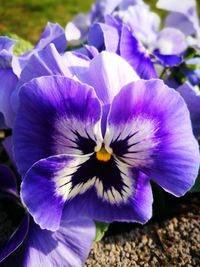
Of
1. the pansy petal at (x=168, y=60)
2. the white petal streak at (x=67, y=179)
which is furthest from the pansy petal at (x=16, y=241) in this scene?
the pansy petal at (x=168, y=60)

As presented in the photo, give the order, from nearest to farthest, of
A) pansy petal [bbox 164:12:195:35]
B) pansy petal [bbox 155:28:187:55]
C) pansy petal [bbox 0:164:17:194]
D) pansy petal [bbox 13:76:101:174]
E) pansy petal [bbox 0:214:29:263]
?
1. pansy petal [bbox 13:76:101:174]
2. pansy petal [bbox 0:214:29:263]
3. pansy petal [bbox 0:164:17:194]
4. pansy petal [bbox 155:28:187:55]
5. pansy petal [bbox 164:12:195:35]

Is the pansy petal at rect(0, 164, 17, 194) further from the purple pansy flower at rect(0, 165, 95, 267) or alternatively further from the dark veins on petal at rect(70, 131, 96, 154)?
the dark veins on petal at rect(70, 131, 96, 154)

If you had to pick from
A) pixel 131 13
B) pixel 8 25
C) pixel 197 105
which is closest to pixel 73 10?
pixel 8 25

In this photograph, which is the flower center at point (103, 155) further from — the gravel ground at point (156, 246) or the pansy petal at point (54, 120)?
the gravel ground at point (156, 246)

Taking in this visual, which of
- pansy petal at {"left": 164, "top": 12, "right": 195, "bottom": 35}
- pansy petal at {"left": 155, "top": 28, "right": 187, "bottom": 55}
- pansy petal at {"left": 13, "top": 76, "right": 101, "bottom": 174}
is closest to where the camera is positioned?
pansy petal at {"left": 13, "top": 76, "right": 101, "bottom": 174}

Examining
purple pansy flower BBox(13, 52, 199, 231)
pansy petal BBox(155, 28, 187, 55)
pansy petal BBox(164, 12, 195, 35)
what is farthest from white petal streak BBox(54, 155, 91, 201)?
pansy petal BBox(164, 12, 195, 35)

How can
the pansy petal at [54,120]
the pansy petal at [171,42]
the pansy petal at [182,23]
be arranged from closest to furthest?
the pansy petal at [54,120], the pansy petal at [171,42], the pansy petal at [182,23]
